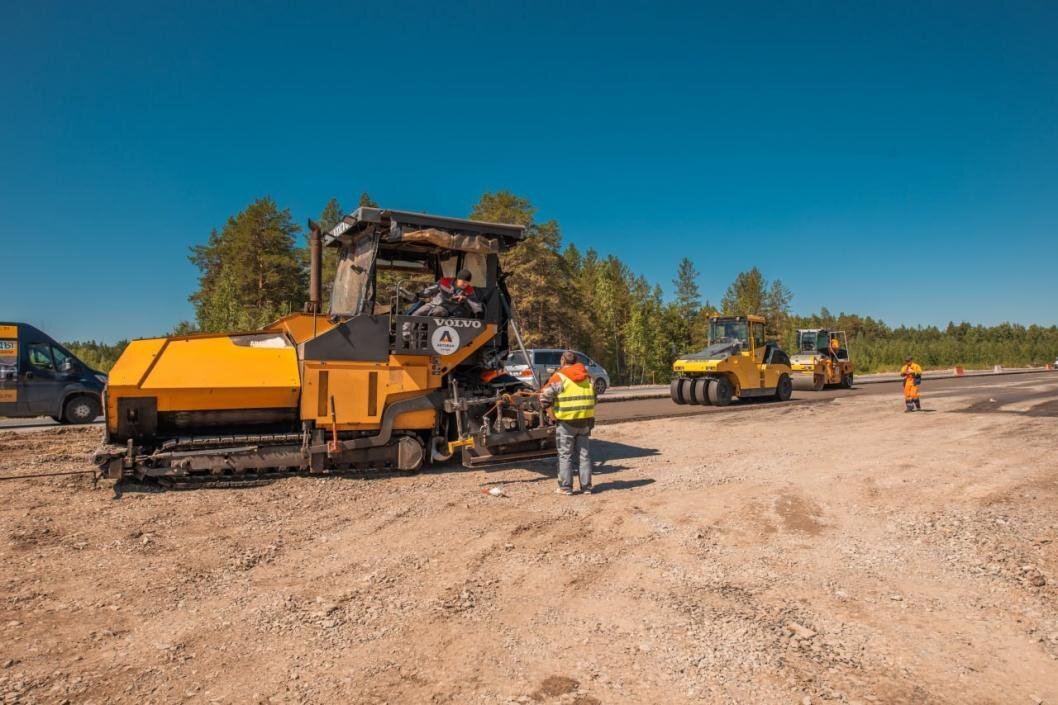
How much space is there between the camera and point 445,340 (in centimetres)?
730

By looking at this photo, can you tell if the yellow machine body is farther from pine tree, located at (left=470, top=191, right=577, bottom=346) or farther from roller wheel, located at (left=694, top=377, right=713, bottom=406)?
pine tree, located at (left=470, top=191, right=577, bottom=346)

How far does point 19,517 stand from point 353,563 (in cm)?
329

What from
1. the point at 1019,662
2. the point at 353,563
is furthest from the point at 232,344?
the point at 1019,662

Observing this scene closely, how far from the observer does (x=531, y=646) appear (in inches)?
128

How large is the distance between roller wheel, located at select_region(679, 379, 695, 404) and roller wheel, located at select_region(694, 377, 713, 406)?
0.50 feet

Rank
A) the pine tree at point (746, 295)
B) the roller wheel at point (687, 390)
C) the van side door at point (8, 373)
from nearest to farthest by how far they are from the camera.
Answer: the van side door at point (8, 373), the roller wheel at point (687, 390), the pine tree at point (746, 295)

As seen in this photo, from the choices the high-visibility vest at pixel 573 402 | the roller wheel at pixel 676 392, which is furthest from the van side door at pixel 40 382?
the roller wheel at pixel 676 392

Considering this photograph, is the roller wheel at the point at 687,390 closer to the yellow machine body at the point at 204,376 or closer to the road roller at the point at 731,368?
the road roller at the point at 731,368

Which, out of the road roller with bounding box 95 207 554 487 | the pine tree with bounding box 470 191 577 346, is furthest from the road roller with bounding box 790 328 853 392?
the road roller with bounding box 95 207 554 487

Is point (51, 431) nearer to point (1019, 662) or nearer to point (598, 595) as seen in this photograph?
point (598, 595)

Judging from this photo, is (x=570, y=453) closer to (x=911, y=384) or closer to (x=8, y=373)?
(x=911, y=384)

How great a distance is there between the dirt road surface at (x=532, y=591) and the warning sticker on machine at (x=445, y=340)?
4.95ft

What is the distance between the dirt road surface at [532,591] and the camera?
2.89 metres

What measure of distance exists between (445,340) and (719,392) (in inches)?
497
